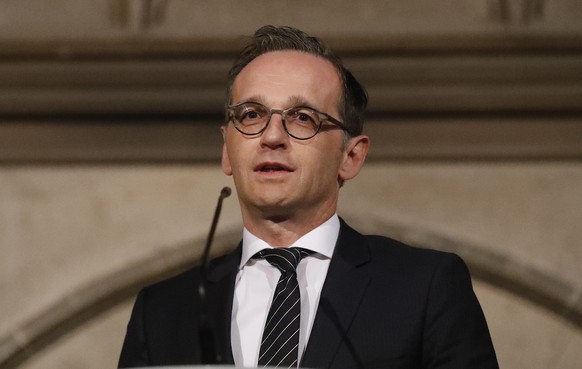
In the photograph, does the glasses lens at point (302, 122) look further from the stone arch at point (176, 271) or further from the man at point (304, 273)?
the stone arch at point (176, 271)

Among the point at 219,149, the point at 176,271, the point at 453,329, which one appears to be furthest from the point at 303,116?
the point at 176,271

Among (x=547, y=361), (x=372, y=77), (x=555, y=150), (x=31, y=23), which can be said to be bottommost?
(x=547, y=361)

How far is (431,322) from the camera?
6.81ft

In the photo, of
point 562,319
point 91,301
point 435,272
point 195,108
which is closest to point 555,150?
point 562,319

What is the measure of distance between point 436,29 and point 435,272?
2.44 m

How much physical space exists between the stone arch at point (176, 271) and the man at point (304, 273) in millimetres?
2184

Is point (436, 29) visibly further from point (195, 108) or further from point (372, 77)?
point (195, 108)

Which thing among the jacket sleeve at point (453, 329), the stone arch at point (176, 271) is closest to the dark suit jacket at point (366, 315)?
the jacket sleeve at point (453, 329)

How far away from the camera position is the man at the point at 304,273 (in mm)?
2064

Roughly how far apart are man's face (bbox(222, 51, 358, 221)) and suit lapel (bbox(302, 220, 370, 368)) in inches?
3.4

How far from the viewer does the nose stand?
2.14 meters

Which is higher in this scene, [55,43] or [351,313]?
[55,43]

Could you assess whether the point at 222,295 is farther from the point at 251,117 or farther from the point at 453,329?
the point at 453,329

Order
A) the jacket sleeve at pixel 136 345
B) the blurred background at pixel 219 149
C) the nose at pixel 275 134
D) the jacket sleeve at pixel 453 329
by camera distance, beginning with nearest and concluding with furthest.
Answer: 1. the jacket sleeve at pixel 453 329
2. the nose at pixel 275 134
3. the jacket sleeve at pixel 136 345
4. the blurred background at pixel 219 149
